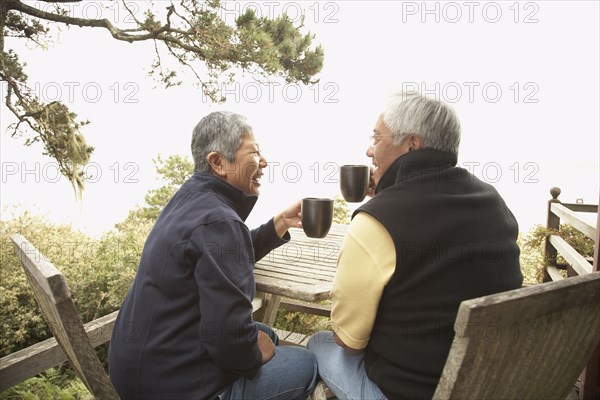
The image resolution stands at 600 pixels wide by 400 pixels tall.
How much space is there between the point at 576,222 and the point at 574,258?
26cm

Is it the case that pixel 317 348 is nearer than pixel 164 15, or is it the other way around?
pixel 317 348

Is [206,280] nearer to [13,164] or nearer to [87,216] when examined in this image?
[13,164]

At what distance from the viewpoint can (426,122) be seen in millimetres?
1401

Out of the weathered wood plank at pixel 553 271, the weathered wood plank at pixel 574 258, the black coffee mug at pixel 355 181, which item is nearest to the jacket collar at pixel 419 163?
the black coffee mug at pixel 355 181

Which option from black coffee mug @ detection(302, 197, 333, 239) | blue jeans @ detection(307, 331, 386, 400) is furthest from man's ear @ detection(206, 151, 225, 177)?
blue jeans @ detection(307, 331, 386, 400)

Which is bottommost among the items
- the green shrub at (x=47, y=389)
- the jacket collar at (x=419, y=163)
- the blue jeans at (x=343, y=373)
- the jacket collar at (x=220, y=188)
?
the green shrub at (x=47, y=389)

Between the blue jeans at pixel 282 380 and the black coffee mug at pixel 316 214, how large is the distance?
1.59 ft

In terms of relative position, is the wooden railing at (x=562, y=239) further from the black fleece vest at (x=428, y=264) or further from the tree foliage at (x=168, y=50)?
the tree foliage at (x=168, y=50)

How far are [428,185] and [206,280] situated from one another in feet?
2.38

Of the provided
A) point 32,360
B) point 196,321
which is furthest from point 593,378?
point 32,360

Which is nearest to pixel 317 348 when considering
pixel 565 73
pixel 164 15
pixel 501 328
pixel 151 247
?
pixel 151 247

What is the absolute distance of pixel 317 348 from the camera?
5.57 ft

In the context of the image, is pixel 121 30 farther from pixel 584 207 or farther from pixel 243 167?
pixel 584 207

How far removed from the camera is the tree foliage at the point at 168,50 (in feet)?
14.7
